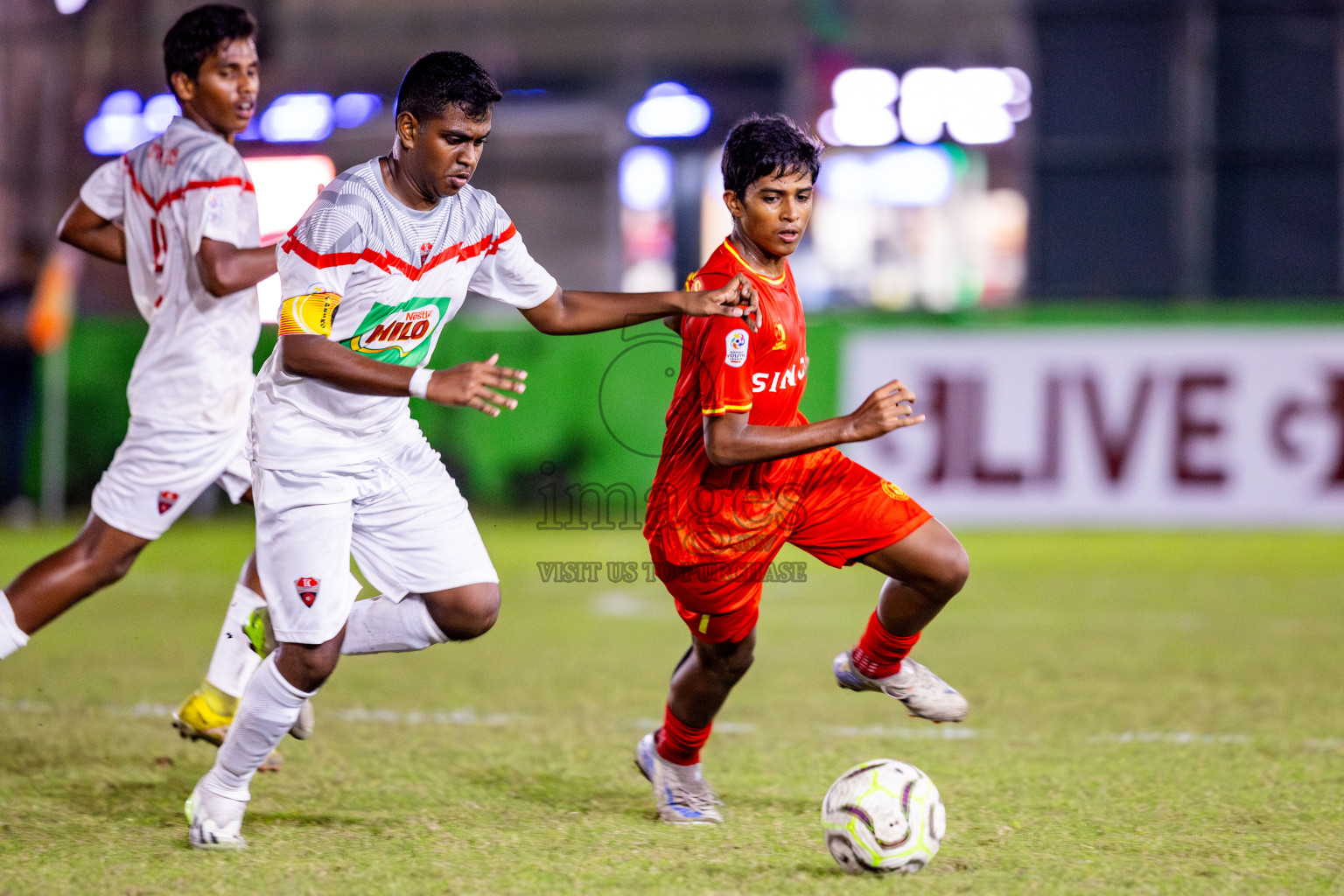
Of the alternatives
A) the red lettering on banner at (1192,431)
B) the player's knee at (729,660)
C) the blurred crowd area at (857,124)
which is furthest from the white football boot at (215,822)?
the blurred crowd area at (857,124)

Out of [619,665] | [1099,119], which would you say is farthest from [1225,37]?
[619,665]

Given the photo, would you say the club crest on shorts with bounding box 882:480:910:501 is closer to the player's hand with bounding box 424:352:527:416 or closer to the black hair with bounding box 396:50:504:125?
the player's hand with bounding box 424:352:527:416

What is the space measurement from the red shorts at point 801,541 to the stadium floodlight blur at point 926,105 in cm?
1123

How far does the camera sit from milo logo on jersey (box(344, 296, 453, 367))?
346 centimetres

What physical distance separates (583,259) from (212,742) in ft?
49.0

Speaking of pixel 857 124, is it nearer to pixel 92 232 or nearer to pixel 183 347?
pixel 92 232

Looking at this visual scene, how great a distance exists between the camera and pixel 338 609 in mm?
3451

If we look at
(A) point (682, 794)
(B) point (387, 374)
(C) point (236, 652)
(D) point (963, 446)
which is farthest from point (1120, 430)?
(B) point (387, 374)

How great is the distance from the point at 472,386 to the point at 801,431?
86 cm

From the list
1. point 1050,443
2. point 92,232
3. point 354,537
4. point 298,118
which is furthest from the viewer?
point 298,118

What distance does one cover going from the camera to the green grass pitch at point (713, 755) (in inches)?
128

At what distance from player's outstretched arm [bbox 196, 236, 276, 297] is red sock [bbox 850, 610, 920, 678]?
1.94 meters

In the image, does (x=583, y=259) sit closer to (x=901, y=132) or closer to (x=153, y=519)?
(x=901, y=132)

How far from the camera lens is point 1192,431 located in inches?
419
